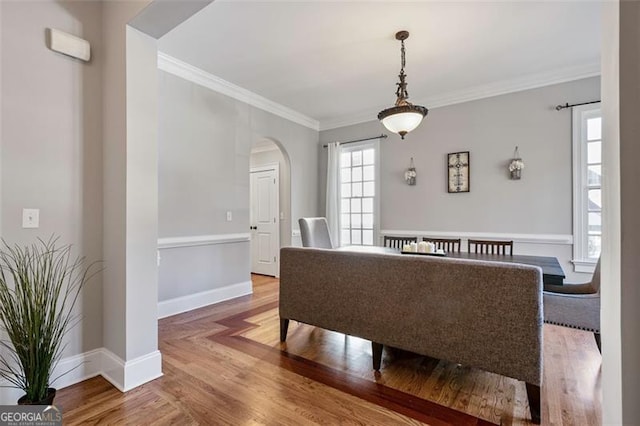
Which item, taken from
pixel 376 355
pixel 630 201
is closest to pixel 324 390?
pixel 376 355

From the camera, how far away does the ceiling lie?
256 cm

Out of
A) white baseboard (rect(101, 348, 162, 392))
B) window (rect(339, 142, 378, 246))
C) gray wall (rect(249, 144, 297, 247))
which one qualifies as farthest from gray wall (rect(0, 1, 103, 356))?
window (rect(339, 142, 378, 246))

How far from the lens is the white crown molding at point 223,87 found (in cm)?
338

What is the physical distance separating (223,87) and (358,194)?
2713 mm

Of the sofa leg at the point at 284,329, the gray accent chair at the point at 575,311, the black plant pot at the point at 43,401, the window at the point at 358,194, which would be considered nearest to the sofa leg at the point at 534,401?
the gray accent chair at the point at 575,311

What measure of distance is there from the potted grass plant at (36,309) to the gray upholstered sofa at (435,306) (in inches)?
60.8

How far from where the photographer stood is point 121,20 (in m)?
1.99

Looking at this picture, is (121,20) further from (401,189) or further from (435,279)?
(401,189)

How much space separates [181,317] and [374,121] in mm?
4029

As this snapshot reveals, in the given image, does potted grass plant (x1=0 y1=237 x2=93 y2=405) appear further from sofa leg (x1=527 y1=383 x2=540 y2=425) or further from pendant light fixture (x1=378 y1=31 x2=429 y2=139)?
pendant light fixture (x1=378 y1=31 x2=429 y2=139)

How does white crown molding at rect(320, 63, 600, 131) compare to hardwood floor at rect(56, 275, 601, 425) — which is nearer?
hardwood floor at rect(56, 275, 601, 425)

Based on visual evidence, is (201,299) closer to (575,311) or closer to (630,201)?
(575,311)

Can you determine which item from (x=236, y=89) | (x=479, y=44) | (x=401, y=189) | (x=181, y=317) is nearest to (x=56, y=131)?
(x=181, y=317)

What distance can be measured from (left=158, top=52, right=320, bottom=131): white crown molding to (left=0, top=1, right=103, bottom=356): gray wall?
1.26 metres
